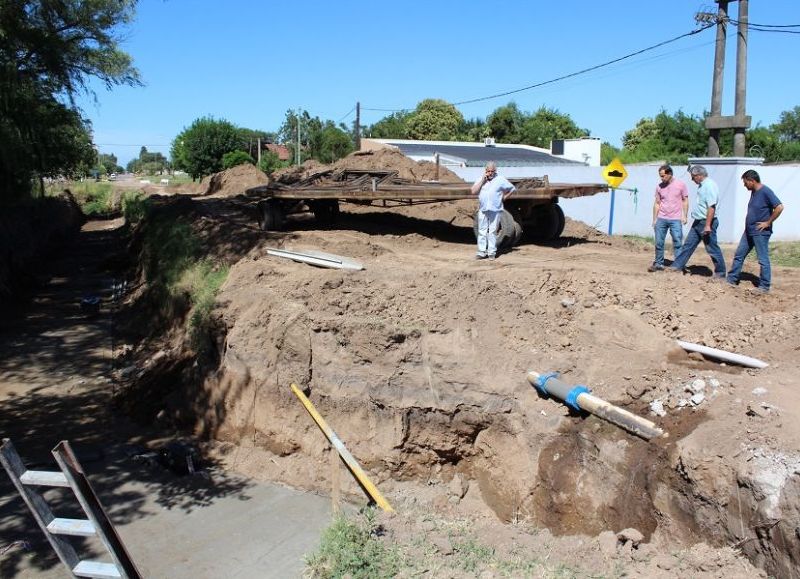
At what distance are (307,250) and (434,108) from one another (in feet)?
168

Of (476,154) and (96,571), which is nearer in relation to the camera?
(96,571)

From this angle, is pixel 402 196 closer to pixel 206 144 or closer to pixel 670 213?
pixel 670 213

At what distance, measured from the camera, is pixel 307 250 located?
10820mm

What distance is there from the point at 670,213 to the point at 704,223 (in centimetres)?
59

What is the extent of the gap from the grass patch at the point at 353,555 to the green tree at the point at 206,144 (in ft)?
130

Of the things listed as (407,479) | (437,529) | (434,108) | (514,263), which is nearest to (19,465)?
(437,529)

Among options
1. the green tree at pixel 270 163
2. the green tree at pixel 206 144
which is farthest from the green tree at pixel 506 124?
the green tree at pixel 206 144

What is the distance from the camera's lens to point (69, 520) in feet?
11.5

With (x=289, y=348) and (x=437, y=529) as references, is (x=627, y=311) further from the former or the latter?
(x=289, y=348)

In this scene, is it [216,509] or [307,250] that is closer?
[216,509]

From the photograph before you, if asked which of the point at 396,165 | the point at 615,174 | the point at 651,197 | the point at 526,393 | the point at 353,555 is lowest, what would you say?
the point at 353,555

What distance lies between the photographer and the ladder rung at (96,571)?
3.58 m

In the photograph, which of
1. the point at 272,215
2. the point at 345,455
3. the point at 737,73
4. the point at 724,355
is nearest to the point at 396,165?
the point at 272,215

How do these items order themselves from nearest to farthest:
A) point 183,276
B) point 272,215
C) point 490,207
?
1. point 490,207
2. point 183,276
3. point 272,215
